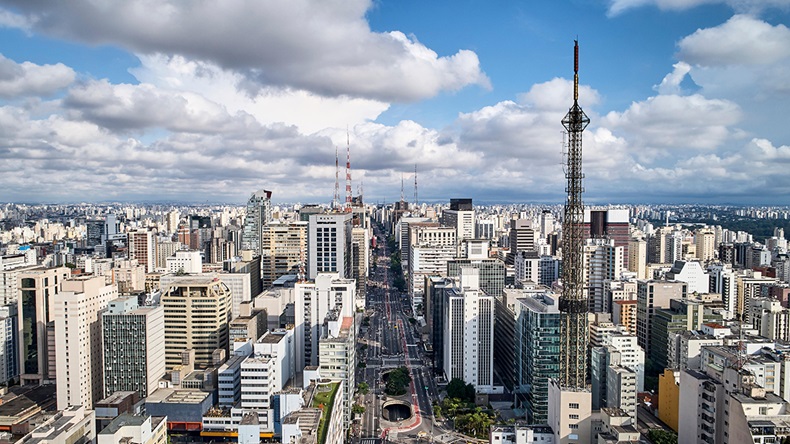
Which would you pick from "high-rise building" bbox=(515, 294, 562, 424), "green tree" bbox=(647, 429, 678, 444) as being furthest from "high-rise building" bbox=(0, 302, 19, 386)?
"green tree" bbox=(647, 429, 678, 444)

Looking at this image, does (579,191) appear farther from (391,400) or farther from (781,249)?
(781,249)

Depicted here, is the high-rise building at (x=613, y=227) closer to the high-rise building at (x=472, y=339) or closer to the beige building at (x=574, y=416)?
the high-rise building at (x=472, y=339)

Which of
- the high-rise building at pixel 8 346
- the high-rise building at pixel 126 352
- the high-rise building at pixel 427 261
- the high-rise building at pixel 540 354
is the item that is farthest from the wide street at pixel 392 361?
the high-rise building at pixel 8 346

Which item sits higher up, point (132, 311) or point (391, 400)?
point (132, 311)

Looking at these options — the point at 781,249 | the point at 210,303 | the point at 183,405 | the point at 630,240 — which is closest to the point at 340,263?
the point at 210,303

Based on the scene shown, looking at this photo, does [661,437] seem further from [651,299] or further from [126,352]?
[126,352]

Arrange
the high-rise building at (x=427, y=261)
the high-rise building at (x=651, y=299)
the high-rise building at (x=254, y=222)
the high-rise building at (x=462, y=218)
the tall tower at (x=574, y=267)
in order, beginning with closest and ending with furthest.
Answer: the tall tower at (x=574, y=267) < the high-rise building at (x=651, y=299) < the high-rise building at (x=427, y=261) < the high-rise building at (x=254, y=222) < the high-rise building at (x=462, y=218)
